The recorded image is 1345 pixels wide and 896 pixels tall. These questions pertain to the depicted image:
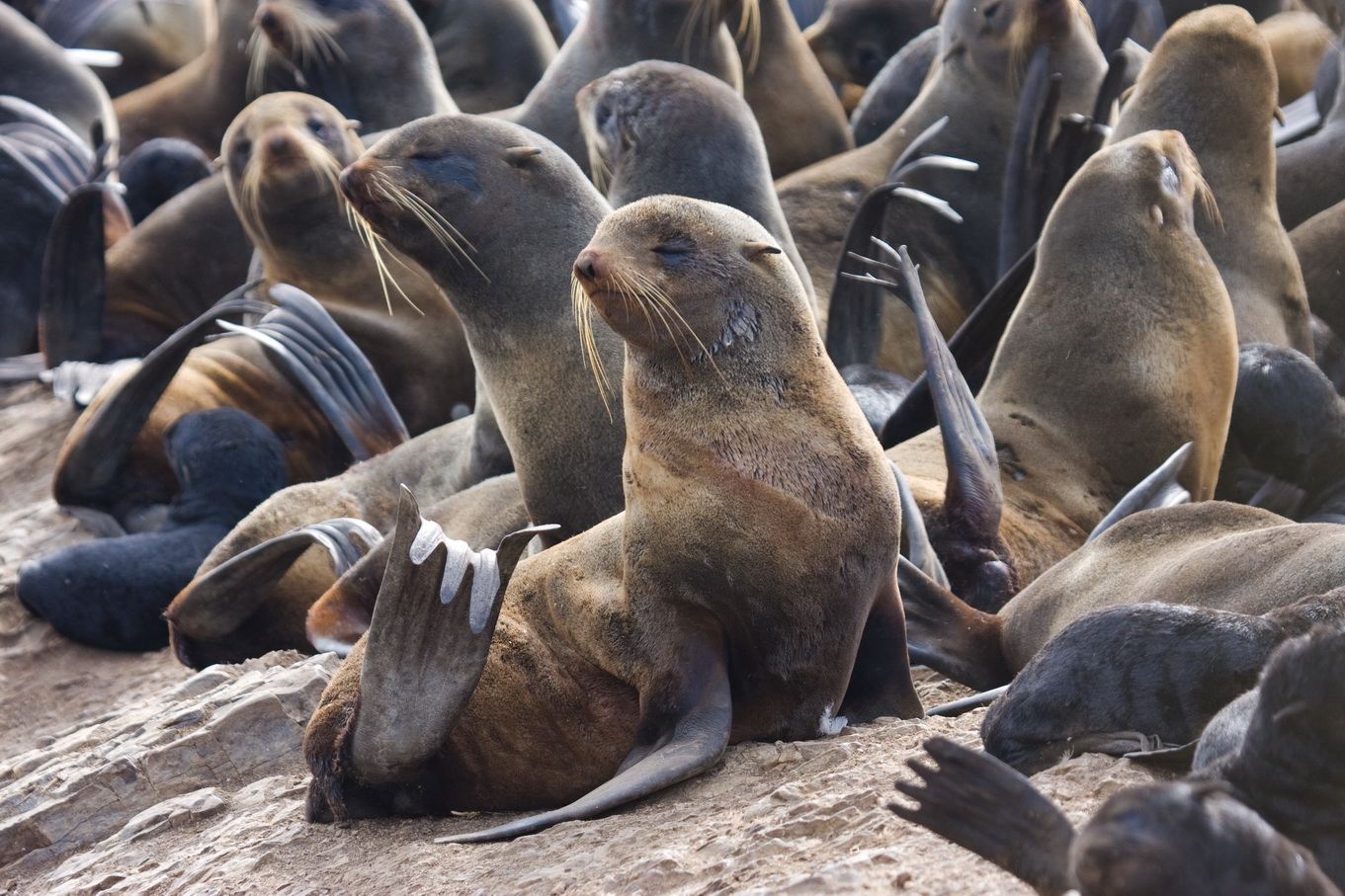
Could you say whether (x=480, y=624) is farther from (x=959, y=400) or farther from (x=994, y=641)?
(x=959, y=400)

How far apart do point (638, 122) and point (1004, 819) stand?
3.98 meters

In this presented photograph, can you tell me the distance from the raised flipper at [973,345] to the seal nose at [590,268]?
215cm

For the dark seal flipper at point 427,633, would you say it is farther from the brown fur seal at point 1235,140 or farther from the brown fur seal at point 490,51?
the brown fur seal at point 490,51

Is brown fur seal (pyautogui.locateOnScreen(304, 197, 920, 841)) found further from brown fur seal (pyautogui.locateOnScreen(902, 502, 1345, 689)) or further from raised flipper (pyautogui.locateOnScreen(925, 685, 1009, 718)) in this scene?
brown fur seal (pyautogui.locateOnScreen(902, 502, 1345, 689))

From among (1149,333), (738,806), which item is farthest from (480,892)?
(1149,333)

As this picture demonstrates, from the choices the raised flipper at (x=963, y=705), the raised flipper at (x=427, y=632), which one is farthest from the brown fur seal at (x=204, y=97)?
the raised flipper at (x=963, y=705)

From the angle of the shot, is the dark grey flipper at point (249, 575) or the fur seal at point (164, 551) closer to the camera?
the dark grey flipper at point (249, 575)

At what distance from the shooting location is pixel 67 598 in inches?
232

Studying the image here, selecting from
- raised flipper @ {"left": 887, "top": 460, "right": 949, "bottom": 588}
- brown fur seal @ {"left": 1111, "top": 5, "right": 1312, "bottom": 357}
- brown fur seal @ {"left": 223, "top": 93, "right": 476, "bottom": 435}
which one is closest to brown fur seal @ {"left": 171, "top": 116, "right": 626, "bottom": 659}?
raised flipper @ {"left": 887, "top": 460, "right": 949, "bottom": 588}

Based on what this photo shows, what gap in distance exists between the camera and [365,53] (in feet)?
26.8

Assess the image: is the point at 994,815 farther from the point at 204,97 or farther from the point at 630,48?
the point at 204,97

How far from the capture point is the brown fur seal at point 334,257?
679 cm

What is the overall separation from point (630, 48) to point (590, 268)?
166 inches

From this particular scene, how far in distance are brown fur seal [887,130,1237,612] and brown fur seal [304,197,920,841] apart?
4.33ft
